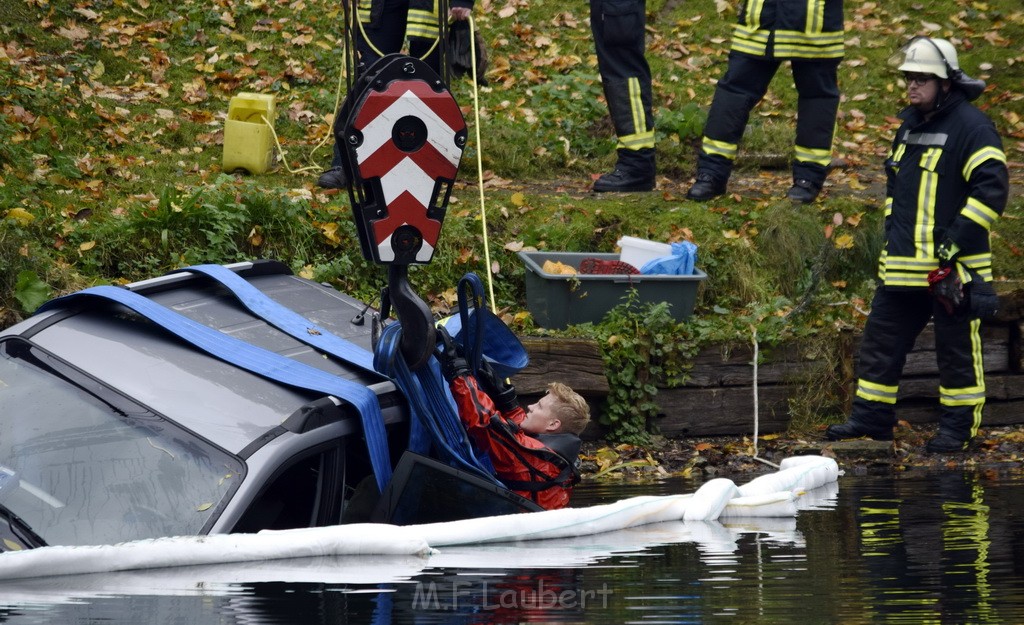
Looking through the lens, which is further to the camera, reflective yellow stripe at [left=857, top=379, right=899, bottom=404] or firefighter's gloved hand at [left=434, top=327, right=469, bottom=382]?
reflective yellow stripe at [left=857, top=379, right=899, bottom=404]

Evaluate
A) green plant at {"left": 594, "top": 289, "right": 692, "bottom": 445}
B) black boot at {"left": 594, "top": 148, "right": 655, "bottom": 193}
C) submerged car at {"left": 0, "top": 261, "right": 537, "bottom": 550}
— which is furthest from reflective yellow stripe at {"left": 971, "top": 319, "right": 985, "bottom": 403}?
submerged car at {"left": 0, "top": 261, "right": 537, "bottom": 550}

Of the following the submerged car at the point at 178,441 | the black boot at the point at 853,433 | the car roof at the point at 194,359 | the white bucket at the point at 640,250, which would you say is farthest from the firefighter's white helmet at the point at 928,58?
the submerged car at the point at 178,441

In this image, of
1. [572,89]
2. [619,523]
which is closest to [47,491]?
[619,523]

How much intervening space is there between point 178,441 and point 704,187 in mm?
6056

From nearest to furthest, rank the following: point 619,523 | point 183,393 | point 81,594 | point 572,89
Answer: point 81,594 < point 183,393 < point 619,523 < point 572,89

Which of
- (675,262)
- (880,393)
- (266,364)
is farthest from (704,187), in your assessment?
(266,364)

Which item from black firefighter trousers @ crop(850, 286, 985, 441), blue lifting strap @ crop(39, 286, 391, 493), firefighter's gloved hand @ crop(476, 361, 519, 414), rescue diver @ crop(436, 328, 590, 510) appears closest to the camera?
blue lifting strap @ crop(39, 286, 391, 493)

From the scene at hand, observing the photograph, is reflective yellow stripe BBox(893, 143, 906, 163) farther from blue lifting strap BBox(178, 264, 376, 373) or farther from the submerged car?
blue lifting strap BBox(178, 264, 376, 373)

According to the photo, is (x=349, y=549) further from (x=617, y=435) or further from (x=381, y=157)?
(x=617, y=435)

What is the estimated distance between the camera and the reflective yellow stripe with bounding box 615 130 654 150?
960 cm

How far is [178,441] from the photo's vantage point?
13.3 feet

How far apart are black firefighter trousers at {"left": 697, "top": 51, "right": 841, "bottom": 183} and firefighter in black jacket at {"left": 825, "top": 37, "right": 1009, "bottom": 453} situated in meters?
1.28

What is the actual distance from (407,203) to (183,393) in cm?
105

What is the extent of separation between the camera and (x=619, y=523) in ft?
17.4
